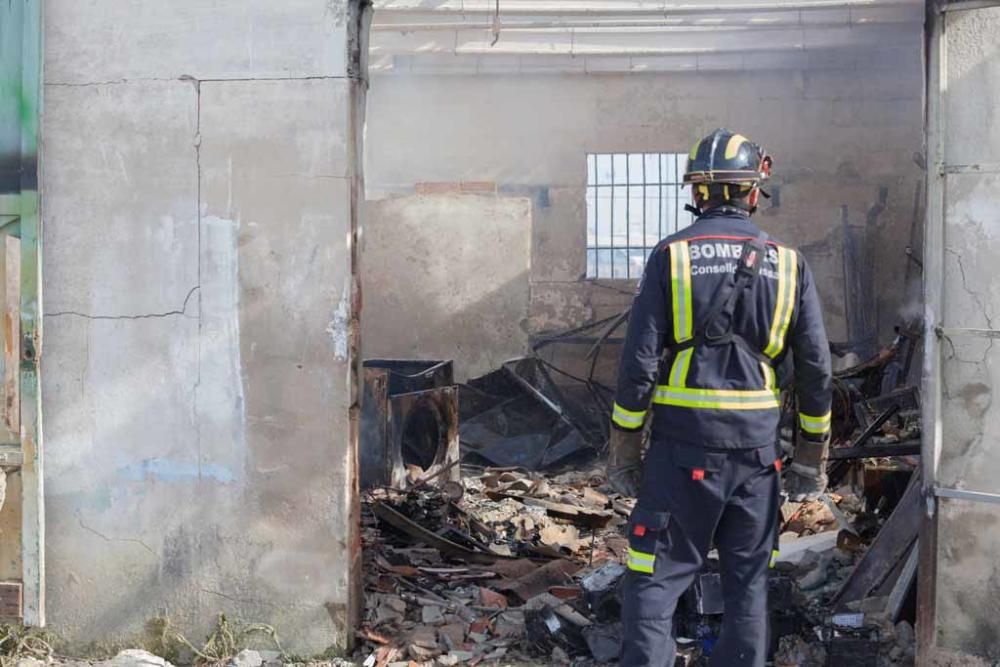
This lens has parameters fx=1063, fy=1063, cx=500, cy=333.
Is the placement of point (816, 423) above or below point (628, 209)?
below

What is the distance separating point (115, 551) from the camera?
4.59 m

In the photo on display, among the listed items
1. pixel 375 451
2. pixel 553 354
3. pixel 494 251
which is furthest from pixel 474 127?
pixel 375 451

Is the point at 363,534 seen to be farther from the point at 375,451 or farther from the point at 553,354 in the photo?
the point at 553,354

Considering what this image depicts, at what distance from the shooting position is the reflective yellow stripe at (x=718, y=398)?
361 centimetres

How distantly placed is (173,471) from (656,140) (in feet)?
33.6

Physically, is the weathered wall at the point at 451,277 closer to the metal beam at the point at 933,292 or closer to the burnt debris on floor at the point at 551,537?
the burnt debris on floor at the point at 551,537

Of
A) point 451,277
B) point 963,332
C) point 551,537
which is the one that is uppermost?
point 451,277

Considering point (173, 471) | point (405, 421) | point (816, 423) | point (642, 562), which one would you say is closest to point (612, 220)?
point (405, 421)

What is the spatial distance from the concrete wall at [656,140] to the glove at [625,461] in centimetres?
934

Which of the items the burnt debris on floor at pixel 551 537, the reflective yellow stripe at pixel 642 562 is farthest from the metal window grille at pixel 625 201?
the reflective yellow stripe at pixel 642 562

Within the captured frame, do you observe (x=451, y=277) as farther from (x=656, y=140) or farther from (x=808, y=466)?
(x=808, y=466)

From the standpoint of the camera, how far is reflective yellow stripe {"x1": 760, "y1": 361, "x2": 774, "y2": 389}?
3.70 meters

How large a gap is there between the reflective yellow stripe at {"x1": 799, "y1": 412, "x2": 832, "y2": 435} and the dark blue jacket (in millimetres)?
200

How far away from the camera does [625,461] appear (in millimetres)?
3795
